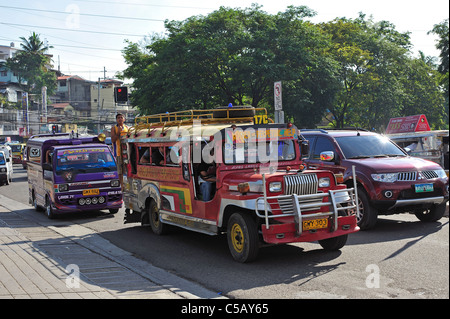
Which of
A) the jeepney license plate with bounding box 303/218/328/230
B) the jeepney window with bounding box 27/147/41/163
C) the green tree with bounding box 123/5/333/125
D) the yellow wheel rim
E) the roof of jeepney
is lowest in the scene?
the yellow wheel rim

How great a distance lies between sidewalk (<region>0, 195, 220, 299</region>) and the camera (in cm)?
652

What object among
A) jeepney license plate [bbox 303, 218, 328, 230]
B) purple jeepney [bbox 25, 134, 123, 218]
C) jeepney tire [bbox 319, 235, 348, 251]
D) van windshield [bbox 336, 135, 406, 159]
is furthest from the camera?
purple jeepney [bbox 25, 134, 123, 218]

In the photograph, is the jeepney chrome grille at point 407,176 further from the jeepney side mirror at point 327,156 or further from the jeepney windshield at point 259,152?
the jeepney windshield at point 259,152

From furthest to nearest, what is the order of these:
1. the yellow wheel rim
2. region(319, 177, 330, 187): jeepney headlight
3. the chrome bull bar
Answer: region(319, 177, 330, 187): jeepney headlight → the yellow wheel rim → the chrome bull bar

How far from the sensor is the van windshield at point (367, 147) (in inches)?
438

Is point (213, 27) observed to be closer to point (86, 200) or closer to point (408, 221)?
point (86, 200)

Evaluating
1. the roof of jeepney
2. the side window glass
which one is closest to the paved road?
the side window glass

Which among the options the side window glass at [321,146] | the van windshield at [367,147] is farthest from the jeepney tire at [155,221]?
the van windshield at [367,147]

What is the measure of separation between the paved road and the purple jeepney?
10.7ft

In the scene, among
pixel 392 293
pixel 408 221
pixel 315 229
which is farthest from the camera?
pixel 408 221

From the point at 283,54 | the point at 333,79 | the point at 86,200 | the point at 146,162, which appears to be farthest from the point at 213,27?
the point at 146,162

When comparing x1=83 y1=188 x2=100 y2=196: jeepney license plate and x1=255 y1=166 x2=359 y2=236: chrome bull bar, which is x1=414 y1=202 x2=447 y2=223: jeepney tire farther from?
x1=83 y1=188 x2=100 y2=196: jeepney license plate

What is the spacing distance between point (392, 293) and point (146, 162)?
6476mm

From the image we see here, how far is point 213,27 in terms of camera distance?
3284 cm
